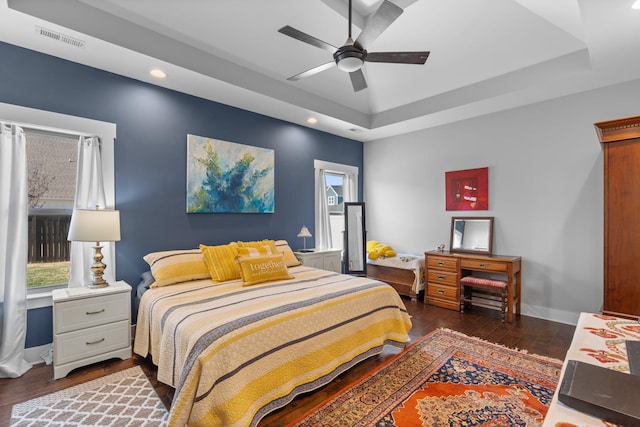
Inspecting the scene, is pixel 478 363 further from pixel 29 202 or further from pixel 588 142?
pixel 29 202

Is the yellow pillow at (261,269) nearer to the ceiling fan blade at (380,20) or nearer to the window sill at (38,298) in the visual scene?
the window sill at (38,298)

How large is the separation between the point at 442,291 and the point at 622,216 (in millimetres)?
2153

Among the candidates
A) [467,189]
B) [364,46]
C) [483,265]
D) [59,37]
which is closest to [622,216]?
[483,265]

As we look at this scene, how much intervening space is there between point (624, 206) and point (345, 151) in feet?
12.6

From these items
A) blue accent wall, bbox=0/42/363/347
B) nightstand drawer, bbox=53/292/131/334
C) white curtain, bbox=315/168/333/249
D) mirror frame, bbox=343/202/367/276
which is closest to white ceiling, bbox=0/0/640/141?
→ blue accent wall, bbox=0/42/363/347

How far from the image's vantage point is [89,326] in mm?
2555

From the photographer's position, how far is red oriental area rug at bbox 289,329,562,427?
76.7 inches

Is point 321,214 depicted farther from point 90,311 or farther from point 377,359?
point 90,311

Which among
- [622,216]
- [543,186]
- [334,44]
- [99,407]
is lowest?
[99,407]

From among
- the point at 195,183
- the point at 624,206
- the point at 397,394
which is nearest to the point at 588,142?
the point at 624,206

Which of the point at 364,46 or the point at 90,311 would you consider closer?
the point at 364,46

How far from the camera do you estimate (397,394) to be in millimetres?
2215

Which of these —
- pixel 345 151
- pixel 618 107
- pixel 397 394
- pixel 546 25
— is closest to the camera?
pixel 397 394

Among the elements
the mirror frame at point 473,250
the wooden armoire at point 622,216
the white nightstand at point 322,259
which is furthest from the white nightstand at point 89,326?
the wooden armoire at point 622,216
